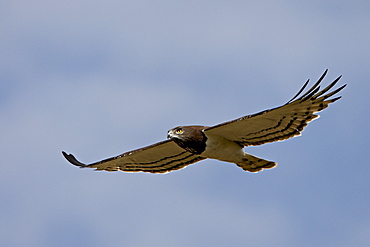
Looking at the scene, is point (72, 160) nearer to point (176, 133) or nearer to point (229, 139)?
point (176, 133)

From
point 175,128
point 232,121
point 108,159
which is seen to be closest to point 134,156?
point 108,159

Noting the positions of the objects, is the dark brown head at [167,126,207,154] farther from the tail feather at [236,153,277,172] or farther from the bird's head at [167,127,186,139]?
the tail feather at [236,153,277,172]

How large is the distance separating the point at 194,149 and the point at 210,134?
19.1 inches

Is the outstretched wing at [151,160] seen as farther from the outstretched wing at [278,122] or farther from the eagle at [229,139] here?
the outstretched wing at [278,122]

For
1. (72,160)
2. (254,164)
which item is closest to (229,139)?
(254,164)

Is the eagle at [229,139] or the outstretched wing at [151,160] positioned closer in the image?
the eagle at [229,139]

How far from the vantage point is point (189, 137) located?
736 inches

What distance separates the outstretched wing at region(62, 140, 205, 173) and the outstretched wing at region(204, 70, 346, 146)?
5.31ft

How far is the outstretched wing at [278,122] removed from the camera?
17.5 meters

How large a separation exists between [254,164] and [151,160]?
2.72m

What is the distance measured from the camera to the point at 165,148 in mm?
20062

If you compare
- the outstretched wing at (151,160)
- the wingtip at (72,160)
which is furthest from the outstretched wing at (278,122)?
the wingtip at (72,160)

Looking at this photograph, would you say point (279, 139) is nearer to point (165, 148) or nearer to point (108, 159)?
point (165, 148)

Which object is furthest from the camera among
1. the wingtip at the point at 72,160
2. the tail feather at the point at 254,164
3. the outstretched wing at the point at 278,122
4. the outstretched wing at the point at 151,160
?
the wingtip at the point at 72,160
